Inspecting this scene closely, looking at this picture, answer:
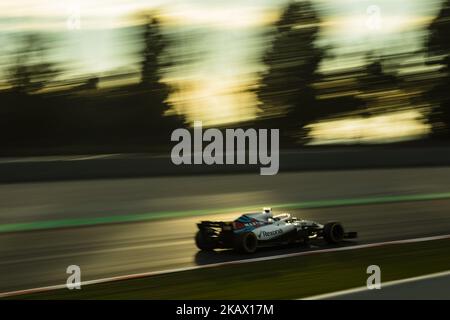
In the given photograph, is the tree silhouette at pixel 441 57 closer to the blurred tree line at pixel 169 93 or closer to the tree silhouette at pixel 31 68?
the blurred tree line at pixel 169 93

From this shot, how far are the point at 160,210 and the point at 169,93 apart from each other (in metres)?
12.2

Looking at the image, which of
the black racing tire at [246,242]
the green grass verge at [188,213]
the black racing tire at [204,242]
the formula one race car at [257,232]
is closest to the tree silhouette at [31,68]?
the green grass verge at [188,213]

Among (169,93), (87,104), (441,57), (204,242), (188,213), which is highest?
(441,57)

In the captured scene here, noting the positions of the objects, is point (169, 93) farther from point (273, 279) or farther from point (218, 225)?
point (273, 279)

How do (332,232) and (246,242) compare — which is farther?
(332,232)

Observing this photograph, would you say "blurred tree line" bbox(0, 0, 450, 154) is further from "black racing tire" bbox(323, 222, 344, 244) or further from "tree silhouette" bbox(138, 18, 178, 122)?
"black racing tire" bbox(323, 222, 344, 244)

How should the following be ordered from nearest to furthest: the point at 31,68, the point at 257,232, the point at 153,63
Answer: the point at 257,232 → the point at 31,68 → the point at 153,63

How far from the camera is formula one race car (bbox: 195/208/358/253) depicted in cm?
785

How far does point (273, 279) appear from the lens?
684 centimetres

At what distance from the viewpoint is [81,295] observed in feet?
21.3

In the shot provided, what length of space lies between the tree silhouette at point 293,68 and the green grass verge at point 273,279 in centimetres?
1707

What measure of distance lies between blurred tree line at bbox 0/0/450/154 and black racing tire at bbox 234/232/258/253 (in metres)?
11.7

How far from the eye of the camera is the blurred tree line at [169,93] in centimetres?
2217

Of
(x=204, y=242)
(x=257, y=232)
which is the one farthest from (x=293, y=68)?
(x=257, y=232)
